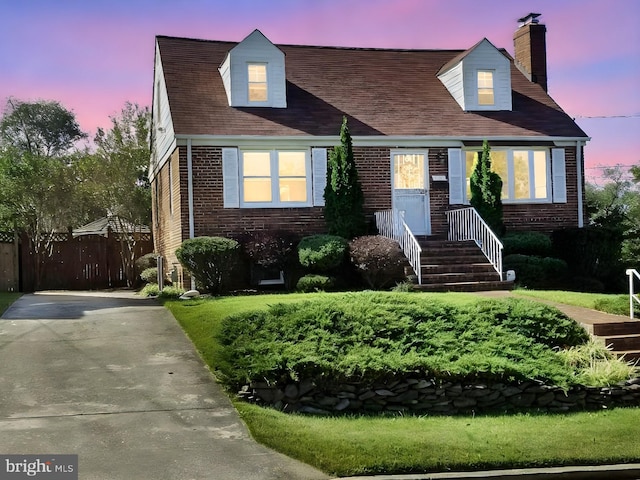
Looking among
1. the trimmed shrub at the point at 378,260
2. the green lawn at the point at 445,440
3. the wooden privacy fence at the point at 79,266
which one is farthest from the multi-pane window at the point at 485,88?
the green lawn at the point at 445,440

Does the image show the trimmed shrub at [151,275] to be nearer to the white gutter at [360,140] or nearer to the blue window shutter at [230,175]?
the blue window shutter at [230,175]

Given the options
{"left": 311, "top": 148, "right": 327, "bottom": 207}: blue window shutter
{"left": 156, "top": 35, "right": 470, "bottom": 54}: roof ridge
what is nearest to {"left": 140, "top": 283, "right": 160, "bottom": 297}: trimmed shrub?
{"left": 311, "top": 148, "right": 327, "bottom": 207}: blue window shutter

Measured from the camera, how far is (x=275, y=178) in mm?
19094

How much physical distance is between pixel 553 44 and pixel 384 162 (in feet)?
28.2

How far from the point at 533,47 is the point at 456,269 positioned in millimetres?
10138

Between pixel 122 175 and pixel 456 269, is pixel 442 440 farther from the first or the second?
pixel 122 175

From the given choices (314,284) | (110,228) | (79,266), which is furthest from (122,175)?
(314,284)

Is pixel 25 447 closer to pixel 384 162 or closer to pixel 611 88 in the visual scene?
pixel 384 162

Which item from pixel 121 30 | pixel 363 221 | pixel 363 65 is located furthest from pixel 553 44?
pixel 121 30

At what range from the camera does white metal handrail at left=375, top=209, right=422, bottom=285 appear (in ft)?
54.4

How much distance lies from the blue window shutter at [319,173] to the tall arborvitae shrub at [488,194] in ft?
13.4

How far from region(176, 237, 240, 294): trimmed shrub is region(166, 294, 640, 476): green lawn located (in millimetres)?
9027

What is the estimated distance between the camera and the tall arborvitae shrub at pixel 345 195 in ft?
60.0

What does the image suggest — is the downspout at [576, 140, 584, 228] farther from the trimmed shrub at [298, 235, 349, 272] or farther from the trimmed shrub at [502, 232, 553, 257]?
the trimmed shrub at [298, 235, 349, 272]
